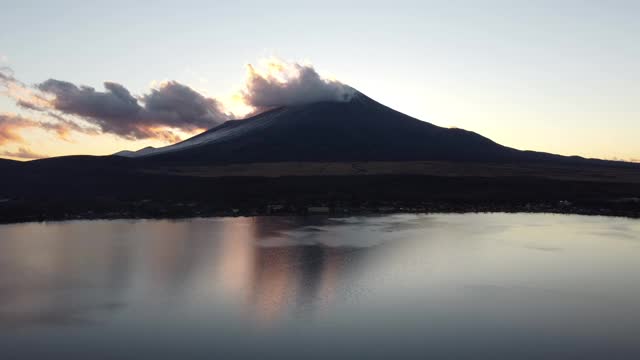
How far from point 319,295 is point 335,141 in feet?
445

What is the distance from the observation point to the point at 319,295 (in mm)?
29172

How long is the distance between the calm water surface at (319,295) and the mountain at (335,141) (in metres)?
92.1

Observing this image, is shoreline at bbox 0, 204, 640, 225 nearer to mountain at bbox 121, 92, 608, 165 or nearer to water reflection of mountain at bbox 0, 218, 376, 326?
water reflection of mountain at bbox 0, 218, 376, 326

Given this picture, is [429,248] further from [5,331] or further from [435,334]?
[5,331]

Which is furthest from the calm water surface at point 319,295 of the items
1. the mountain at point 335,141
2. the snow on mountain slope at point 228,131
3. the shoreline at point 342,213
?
the snow on mountain slope at point 228,131

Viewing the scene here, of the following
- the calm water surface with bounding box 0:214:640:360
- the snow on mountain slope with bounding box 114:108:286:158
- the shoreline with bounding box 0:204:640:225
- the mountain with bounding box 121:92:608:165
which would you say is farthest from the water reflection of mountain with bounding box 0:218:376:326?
the snow on mountain slope with bounding box 114:108:286:158

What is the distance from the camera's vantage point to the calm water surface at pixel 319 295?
21672 millimetres

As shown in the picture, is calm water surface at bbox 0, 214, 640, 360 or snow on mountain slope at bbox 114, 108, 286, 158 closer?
calm water surface at bbox 0, 214, 640, 360

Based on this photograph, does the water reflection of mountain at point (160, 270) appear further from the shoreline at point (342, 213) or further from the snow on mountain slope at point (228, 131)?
the snow on mountain slope at point (228, 131)

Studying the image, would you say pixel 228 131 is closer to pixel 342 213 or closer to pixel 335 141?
pixel 335 141

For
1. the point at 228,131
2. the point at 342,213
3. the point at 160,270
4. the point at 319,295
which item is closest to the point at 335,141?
the point at 228,131

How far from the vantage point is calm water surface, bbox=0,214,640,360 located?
853 inches

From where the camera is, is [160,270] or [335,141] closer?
[160,270]

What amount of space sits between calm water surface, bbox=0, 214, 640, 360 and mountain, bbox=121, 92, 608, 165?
302 feet
